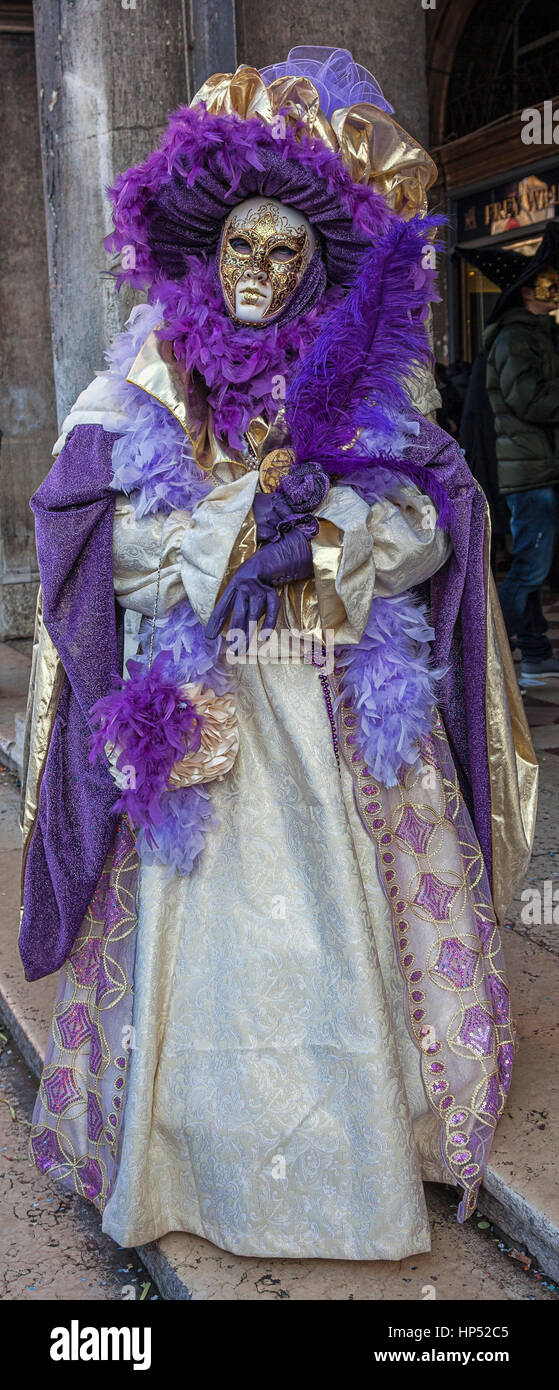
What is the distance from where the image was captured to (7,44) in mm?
7238

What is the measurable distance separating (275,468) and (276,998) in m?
0.92

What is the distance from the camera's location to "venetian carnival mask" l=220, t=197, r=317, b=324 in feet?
6.80

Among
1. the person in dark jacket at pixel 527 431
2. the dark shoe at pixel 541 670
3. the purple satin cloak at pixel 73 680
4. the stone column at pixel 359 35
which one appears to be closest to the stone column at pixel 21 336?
the person in dark jacket at pixel 527 431

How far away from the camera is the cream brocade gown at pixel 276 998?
1994mm

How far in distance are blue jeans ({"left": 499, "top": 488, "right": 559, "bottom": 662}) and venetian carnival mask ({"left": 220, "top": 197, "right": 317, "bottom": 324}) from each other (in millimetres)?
3730

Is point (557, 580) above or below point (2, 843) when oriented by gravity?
above

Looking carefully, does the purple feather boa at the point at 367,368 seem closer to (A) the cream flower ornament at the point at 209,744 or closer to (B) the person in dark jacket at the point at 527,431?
(A) the cream flower ornament at the point at 209,744

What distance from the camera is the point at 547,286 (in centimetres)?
559

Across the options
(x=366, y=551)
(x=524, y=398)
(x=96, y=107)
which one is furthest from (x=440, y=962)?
(x=524, y=398)

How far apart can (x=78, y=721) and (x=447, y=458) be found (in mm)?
847

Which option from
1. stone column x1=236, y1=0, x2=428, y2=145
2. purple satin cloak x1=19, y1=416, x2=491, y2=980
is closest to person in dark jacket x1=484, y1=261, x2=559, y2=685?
stone column x1=236, y1=0, x2=428, y2=145

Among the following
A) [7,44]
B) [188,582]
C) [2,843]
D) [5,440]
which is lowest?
[2,843]

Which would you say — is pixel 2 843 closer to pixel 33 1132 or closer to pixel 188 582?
pixel 33 1132

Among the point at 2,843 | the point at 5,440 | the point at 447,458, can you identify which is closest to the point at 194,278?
the point at 447,458
